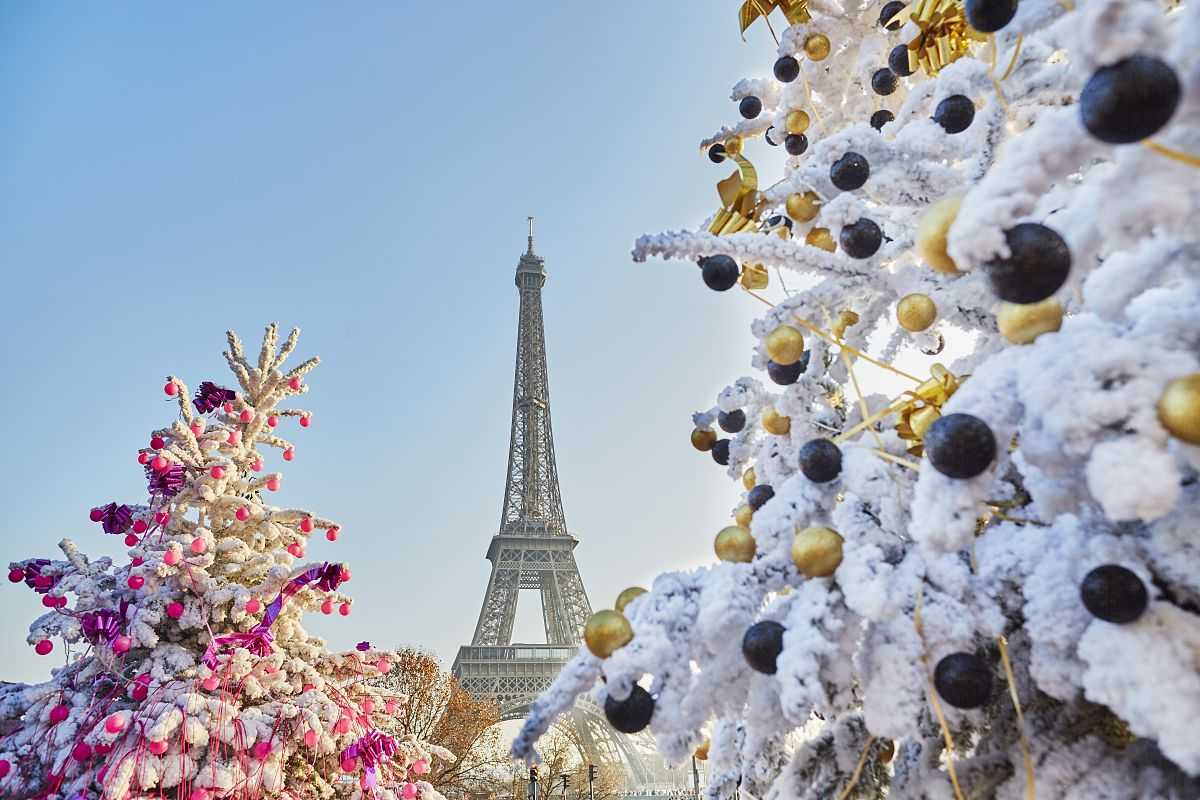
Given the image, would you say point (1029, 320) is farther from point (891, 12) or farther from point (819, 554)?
point (891, 12)

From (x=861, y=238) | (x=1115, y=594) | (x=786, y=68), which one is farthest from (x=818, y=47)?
(x=1115, y=594)

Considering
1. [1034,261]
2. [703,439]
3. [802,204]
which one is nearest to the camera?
[1034,261]

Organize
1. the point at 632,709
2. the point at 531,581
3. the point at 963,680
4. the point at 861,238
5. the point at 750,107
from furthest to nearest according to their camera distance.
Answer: the point at 531,581 < the point at 750,107 < the point at 861,238 < the point at 632,709 < the point at 963,680

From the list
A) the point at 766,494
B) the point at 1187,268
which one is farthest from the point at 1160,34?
the point at 766,494

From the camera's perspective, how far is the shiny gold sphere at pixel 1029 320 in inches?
33.3

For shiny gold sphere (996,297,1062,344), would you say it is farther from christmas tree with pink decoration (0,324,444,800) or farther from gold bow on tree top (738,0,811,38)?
christmas tree with pink decoration (0,324,444,800)

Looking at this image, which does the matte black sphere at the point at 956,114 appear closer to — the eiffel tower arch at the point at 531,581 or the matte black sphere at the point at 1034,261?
the matte black sphere at the point at 1034,261

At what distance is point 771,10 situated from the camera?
219cm

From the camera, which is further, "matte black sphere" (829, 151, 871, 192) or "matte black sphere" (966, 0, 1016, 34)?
"matte black sphere" (829, 151, 871, 192)

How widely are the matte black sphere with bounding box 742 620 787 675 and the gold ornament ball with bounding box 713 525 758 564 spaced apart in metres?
0.20

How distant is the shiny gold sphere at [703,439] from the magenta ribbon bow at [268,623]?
6.87ft

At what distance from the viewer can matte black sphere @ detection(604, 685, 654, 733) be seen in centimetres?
93

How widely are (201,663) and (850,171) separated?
308 centimetres

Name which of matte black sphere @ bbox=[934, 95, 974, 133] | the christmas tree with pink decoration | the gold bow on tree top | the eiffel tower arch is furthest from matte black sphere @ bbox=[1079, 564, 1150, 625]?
the eiffel tower arch
